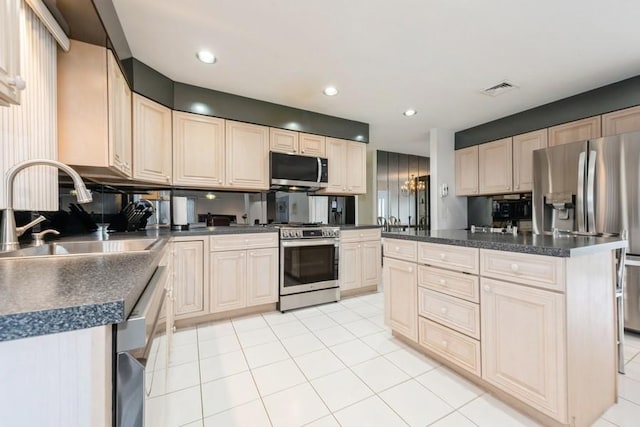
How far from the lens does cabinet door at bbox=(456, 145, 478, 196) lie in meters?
4.05

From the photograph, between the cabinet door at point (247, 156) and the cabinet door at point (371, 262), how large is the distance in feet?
4.90

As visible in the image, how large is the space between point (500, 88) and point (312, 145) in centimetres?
215

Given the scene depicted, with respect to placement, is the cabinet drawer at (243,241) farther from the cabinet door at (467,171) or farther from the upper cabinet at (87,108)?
the cabinet door at (467,171)

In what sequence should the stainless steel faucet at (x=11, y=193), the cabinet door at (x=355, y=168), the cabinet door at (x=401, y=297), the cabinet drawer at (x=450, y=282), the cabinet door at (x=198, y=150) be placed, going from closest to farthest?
the stainless steel faucet at (x=11, y=193), the cabinet drawer at (x=450, y=282), the cabinet door at (x=401, y=297), the cabinet door at (x=198, y=150), the cabinet door at (x=355, y=168)

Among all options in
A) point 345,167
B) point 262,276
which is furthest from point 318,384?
point 345,167

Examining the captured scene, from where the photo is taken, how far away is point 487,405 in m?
1.51

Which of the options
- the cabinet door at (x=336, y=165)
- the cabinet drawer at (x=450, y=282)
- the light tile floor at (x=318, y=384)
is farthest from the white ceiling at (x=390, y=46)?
the light tile floor at (x=318, y=384)

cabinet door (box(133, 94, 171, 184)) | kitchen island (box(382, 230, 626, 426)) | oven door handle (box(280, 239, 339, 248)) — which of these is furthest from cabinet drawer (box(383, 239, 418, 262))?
cabinet door (box(133, 94, 171, 184))

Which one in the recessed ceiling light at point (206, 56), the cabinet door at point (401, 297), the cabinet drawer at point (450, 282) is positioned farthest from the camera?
the recessed ceiling light at point (206, 56)

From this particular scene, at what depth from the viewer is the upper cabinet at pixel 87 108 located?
5.53 ft

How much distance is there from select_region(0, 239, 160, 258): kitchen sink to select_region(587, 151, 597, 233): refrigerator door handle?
3.63 meters

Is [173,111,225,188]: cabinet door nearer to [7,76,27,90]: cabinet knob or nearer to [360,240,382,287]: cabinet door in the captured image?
[7,76,27,90]: cabinet knob

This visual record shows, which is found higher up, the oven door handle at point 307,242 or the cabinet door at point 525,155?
the cabinet door at point 525,155

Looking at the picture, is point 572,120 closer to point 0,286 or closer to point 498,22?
point 498,22
